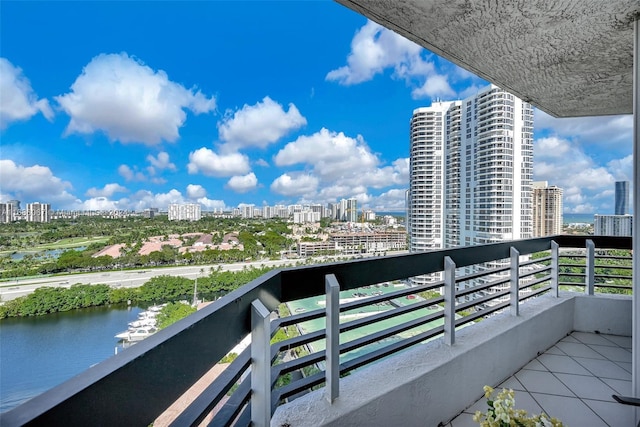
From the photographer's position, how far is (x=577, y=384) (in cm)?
209

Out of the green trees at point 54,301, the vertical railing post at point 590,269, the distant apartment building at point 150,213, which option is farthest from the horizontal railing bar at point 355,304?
the distant apartment building at point 150,213

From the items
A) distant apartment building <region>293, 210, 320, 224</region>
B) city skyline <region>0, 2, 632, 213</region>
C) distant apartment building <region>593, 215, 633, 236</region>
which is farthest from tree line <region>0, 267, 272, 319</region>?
distant apartment building <region>293, 210, 320, 224</region>

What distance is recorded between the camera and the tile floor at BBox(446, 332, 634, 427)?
178cm

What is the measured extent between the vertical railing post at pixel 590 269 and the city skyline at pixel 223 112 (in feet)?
2.34

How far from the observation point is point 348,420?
126 cm

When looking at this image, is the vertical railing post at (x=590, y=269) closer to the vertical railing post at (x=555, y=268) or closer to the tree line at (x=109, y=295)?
the vertical railing post at (x=555, y=268)

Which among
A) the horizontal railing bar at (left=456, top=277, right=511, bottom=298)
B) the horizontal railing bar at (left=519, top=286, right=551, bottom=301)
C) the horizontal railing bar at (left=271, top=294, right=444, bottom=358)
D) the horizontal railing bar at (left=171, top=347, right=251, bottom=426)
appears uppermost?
→ the horizontal railing bar at (left=171, top=347, right=251, bottom=426)

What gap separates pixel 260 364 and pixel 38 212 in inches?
246

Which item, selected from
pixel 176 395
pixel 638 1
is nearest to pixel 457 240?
pixel 638 1

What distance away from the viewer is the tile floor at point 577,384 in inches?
70.0

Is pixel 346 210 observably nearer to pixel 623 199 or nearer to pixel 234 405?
pixel 623 199

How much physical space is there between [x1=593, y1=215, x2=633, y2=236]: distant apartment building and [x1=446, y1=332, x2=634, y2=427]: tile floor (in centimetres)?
106

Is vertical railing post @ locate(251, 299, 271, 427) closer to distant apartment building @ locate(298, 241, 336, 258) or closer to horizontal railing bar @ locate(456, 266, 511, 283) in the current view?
horizontal railing bar @ locate(456, 266, 511, 283)

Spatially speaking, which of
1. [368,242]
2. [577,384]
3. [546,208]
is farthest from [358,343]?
[546,208]
